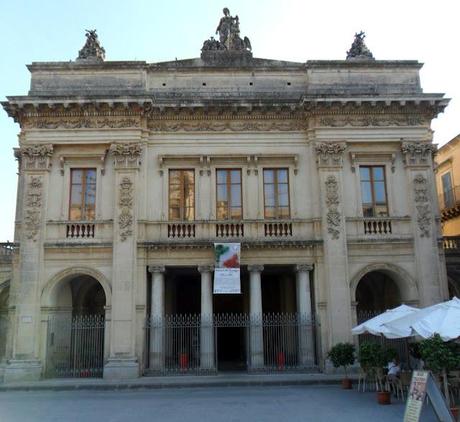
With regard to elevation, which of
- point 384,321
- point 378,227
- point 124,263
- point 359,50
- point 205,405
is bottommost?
point 205,405

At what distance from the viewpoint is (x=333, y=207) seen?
792 inches

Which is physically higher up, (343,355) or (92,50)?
(92,50)

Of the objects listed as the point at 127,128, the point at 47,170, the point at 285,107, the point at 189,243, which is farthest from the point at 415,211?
the point at 47,170

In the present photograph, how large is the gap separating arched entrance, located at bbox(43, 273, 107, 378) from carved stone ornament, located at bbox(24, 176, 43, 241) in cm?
220

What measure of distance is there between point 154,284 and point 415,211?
1091 centimetres

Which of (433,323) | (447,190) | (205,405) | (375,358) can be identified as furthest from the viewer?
(447,190)

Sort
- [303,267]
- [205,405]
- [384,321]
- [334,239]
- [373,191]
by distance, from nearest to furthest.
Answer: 1. [205,405]
2. [384,321]
3. [334,239]
4. [303,267]
5. [373,191]

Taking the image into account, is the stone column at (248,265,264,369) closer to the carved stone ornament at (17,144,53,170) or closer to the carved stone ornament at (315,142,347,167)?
the carved stone ornament at (315,142,347,167)

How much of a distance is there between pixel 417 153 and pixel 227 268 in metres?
9.20

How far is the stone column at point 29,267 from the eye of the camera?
1881 cm

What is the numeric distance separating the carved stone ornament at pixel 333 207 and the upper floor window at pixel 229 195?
3.58 metres

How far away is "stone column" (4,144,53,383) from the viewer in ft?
61.7

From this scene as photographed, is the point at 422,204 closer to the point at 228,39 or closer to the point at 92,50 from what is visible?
the point at 228,39

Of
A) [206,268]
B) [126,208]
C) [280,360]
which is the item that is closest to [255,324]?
[280,360]
